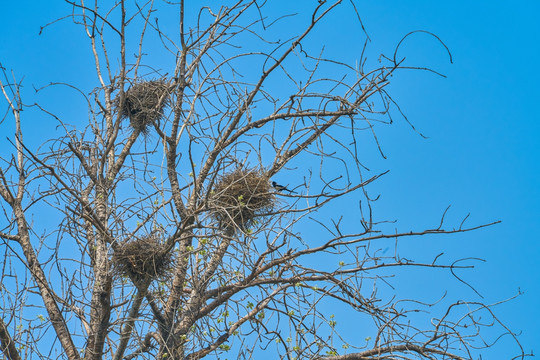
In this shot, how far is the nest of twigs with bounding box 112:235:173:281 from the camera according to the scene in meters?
4.52

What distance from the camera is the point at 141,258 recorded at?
454cm

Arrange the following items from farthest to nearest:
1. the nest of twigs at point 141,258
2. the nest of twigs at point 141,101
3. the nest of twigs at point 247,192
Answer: the nest of twigs at point 141,101 → the nest of twigs at point 247,192 → the nest of twigs at point 141,258

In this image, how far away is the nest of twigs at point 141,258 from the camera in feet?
14.8

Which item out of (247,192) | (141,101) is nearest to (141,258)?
(247,192)

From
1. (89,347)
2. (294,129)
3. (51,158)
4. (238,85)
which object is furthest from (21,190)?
(294,129)

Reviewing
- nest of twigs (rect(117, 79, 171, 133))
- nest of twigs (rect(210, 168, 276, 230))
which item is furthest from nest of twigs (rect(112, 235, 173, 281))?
nest of twigs (rect(117, 79, 171, 133))

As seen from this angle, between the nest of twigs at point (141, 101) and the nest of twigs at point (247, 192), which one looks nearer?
the nest of twigs at point (247, 192)

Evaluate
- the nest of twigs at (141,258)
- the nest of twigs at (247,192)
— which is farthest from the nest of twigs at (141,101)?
the nest of twigs at (141,258)

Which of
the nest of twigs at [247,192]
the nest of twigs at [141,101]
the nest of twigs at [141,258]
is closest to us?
the nest of twigs at [141,258]

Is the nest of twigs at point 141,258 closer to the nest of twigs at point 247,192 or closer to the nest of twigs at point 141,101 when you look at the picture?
the nest of twigs at point 247,192

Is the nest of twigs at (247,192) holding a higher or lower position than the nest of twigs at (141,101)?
lower

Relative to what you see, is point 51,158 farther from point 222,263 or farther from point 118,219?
point 222,263

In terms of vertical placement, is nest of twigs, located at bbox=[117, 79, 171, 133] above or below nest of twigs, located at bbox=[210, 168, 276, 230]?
above

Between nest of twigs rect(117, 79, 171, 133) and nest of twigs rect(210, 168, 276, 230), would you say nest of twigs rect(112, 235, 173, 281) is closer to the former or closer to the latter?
nest of twigs rect(210, 168, 276, 230)
